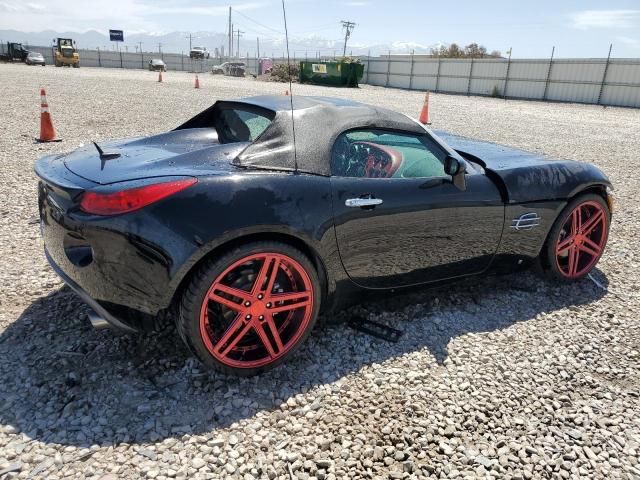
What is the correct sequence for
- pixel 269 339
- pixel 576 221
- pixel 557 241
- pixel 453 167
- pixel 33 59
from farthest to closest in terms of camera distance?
pixel 33 59 → pixel 576 221 → pixel 557 241 → pixel 453 167 → pixel 269 339

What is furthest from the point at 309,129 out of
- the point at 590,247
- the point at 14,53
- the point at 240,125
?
the point at 14,53

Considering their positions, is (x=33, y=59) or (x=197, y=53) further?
(x=197, y=53)

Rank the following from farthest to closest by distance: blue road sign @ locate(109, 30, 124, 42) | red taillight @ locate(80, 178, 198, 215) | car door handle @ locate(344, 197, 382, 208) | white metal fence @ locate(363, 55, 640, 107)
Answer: blue road sign @ locate(109, 30, 124, 42) → white metal fence @ locate(363, 55, 640, 107) → car door handle @ locate(344, 197, 382, 208) → red taillight @ locate(80, 178, 198, 215)

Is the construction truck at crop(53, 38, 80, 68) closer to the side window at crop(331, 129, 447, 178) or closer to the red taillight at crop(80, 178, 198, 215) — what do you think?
the side window at crop(331, 129, 447, 178)

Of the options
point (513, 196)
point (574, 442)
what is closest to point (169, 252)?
point (574, 442)

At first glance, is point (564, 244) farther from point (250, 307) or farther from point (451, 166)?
point (250, 307)

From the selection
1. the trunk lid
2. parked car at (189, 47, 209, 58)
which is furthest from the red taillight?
parked car at (189, 47, 209, 58)

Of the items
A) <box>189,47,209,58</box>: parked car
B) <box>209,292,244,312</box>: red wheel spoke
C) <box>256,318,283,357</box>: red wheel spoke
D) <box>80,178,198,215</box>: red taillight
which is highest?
<box>189,47,209,58</box>: parked car

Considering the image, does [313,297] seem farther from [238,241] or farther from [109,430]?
[109,430]

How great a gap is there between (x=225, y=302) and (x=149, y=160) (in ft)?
2.99

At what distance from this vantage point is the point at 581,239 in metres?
3.87

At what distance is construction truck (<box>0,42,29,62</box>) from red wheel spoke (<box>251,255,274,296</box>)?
53075 millimetres

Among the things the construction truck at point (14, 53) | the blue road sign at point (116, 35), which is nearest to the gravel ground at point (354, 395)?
the construction truck at point (14, 53)

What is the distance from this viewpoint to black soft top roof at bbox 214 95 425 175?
2.60 m
